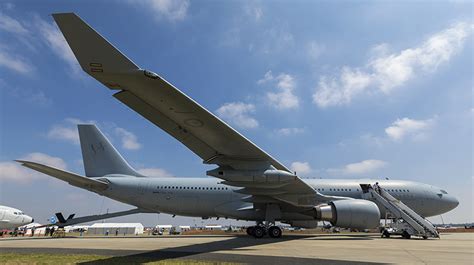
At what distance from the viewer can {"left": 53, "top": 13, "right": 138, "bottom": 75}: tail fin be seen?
6.85 metres

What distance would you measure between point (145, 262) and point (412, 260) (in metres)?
6.57

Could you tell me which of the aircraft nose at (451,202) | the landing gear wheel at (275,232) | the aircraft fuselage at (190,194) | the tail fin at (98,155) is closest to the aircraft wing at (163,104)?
the landing gear wheel at (275,232)

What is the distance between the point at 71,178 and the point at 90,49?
1352 cm

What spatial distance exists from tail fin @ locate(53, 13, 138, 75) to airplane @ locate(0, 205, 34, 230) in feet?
75.4

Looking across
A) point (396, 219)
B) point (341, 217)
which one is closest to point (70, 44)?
point (341, 217)

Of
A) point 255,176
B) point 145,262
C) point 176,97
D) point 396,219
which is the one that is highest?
point 176,97

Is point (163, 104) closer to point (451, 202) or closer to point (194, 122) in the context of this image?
point (194, 122)

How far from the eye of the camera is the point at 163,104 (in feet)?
29.8

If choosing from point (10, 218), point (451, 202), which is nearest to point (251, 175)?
point (451, 202)

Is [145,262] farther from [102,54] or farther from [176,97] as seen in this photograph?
[102,54]

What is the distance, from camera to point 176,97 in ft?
28.5

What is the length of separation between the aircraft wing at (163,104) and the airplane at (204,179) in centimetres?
2

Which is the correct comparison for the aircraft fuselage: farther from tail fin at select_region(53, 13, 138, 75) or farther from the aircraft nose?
tail fin at select_region(53, 13, 138, 75)

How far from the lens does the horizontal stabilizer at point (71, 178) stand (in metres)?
15.9
